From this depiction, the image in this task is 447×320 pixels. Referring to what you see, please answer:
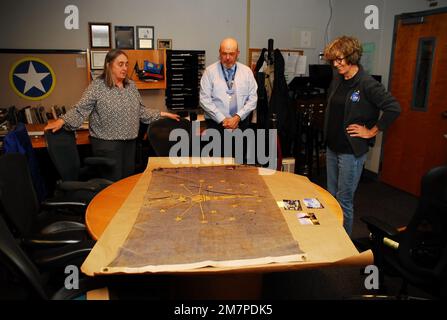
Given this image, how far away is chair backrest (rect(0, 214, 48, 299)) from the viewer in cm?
122

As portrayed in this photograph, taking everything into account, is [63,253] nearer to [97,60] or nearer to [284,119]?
[97,60]

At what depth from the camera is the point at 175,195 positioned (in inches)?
76.8

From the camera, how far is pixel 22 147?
8.51 feet

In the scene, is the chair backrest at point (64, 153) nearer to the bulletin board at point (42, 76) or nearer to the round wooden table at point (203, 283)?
the round wooden table at point (203, 283)

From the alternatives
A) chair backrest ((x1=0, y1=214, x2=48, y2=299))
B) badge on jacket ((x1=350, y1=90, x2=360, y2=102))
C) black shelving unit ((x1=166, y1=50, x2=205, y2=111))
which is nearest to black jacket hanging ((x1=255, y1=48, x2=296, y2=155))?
black shelving unit ((x1=166, y1=50, x2=205, y2=111))

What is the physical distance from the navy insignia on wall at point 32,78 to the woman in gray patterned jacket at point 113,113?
4.32ft

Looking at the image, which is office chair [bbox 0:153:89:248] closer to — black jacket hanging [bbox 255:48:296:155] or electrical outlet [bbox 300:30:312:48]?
black jacket hanging [bbox 255:48:296:155]

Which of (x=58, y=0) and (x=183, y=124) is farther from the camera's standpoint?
(x=58, y=0)

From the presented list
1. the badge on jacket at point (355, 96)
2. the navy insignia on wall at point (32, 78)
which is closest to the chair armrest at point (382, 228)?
the badge on jacket at point (355, 96)

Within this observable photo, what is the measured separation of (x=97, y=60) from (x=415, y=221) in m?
3.44

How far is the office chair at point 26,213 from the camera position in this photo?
1.74m

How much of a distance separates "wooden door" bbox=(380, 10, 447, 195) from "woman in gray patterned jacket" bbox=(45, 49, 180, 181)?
2551mm

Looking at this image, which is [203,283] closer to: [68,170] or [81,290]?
[81,290]
